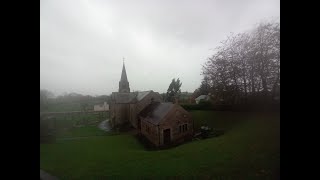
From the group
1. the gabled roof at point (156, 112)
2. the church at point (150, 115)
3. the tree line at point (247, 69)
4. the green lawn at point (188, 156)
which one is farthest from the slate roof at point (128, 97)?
the tree line at point (247, 69)

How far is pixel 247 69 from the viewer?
7.16 feet

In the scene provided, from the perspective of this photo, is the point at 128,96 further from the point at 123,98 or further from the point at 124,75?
the point at 124,75

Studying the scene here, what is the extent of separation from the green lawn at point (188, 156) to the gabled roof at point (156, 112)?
233mm

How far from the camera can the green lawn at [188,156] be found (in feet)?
6.75

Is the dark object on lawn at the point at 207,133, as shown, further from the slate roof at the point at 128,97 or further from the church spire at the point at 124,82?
the church spire at the point at 124,82

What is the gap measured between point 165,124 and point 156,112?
0.13 metres

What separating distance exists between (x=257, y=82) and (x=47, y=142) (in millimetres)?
1943

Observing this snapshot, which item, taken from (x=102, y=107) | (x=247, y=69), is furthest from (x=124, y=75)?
(x=247, y=69)

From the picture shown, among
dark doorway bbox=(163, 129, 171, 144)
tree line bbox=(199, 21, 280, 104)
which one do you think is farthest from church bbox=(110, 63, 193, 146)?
tree line bbox=(199, 21, 280, 104)

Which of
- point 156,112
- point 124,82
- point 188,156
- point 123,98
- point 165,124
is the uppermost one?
point 124,82
